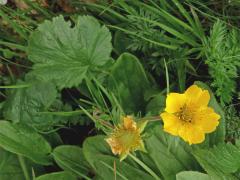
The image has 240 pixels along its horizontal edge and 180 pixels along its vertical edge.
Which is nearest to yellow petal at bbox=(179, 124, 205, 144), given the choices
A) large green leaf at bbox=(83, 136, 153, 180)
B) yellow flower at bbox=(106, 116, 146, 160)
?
yellow flower at bbox=(106, 116, 146, 160)

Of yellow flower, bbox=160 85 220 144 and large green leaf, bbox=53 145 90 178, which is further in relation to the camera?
large green leaf, bbox=53 145 90 178

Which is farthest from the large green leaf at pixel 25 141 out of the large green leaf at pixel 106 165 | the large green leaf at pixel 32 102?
the large green leaf at pixel 106 165

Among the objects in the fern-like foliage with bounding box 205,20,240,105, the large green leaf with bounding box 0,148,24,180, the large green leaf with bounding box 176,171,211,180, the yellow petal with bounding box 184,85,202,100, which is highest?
the fern-like foliage with bounding box 205,20,240,105

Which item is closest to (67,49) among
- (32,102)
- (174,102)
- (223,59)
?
(32,102)

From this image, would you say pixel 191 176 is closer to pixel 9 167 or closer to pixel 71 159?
pixel 71 159

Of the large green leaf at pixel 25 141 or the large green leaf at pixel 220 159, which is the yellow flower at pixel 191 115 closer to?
the large green leaf at pixel 220 159

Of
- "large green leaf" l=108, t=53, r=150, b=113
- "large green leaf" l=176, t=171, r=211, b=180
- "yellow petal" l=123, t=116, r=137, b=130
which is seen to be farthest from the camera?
"large green leaf" l=108, t=53, r=150, b=113

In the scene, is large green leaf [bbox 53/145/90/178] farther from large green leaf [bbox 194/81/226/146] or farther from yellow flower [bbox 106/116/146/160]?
large green leaf [bbox 194/81/226/146]
